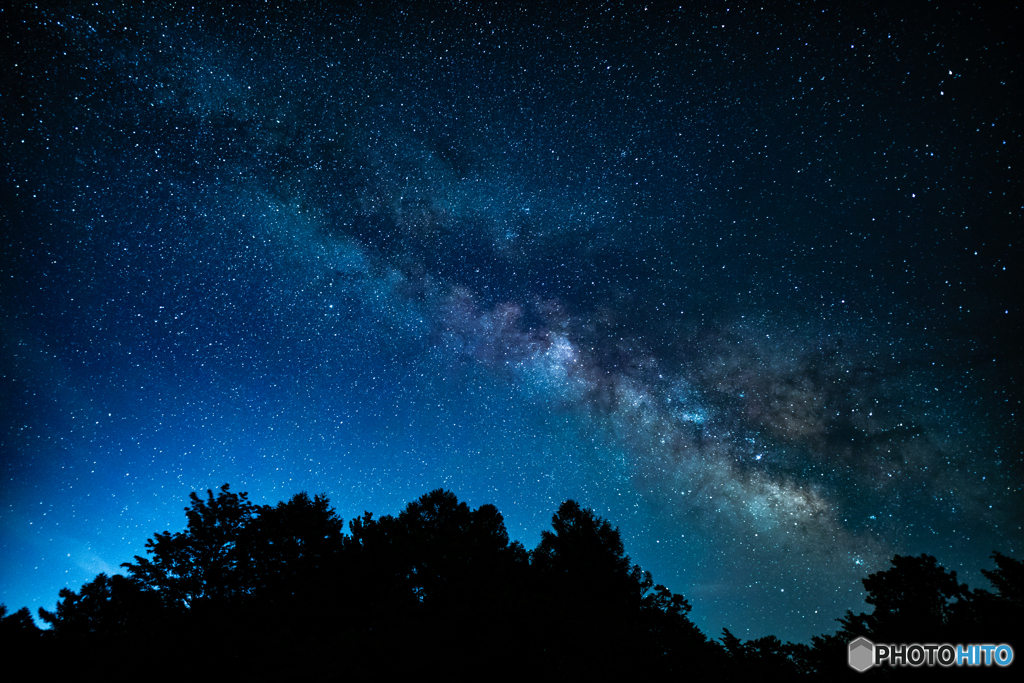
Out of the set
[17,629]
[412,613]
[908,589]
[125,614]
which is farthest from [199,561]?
[908,589]

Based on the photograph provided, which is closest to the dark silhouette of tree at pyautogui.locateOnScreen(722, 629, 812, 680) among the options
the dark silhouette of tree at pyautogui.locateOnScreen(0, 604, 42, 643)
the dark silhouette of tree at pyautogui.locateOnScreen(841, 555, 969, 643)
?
the dark silhouette of tree at pyautogui.locateOnScreen(841, 555, 969, 643)

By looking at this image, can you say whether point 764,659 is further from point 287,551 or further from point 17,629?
point 17,629

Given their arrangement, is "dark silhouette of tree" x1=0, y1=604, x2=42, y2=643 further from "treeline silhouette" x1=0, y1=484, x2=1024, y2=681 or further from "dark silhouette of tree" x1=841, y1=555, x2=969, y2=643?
"dark silhouette of tree" x1=841, y1=555, x2=969, y2=643

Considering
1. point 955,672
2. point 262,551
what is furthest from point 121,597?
point 955,672

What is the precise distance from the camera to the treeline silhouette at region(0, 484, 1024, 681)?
35.3 ft

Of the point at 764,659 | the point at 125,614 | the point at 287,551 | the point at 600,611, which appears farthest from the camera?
the point at 287,551

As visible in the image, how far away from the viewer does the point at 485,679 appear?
11594mm

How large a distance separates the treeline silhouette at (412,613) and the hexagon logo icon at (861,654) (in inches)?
8.1

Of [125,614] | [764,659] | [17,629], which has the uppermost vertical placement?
[764,659]

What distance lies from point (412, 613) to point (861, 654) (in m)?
13.5

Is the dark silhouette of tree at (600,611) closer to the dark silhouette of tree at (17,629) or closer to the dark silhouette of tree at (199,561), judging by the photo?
the dark silhouette of tree at (199,561)

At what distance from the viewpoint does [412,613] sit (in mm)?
14477

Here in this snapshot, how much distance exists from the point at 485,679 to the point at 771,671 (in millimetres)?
7589

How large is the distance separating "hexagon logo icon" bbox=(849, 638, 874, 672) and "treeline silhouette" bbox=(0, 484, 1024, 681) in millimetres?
205
